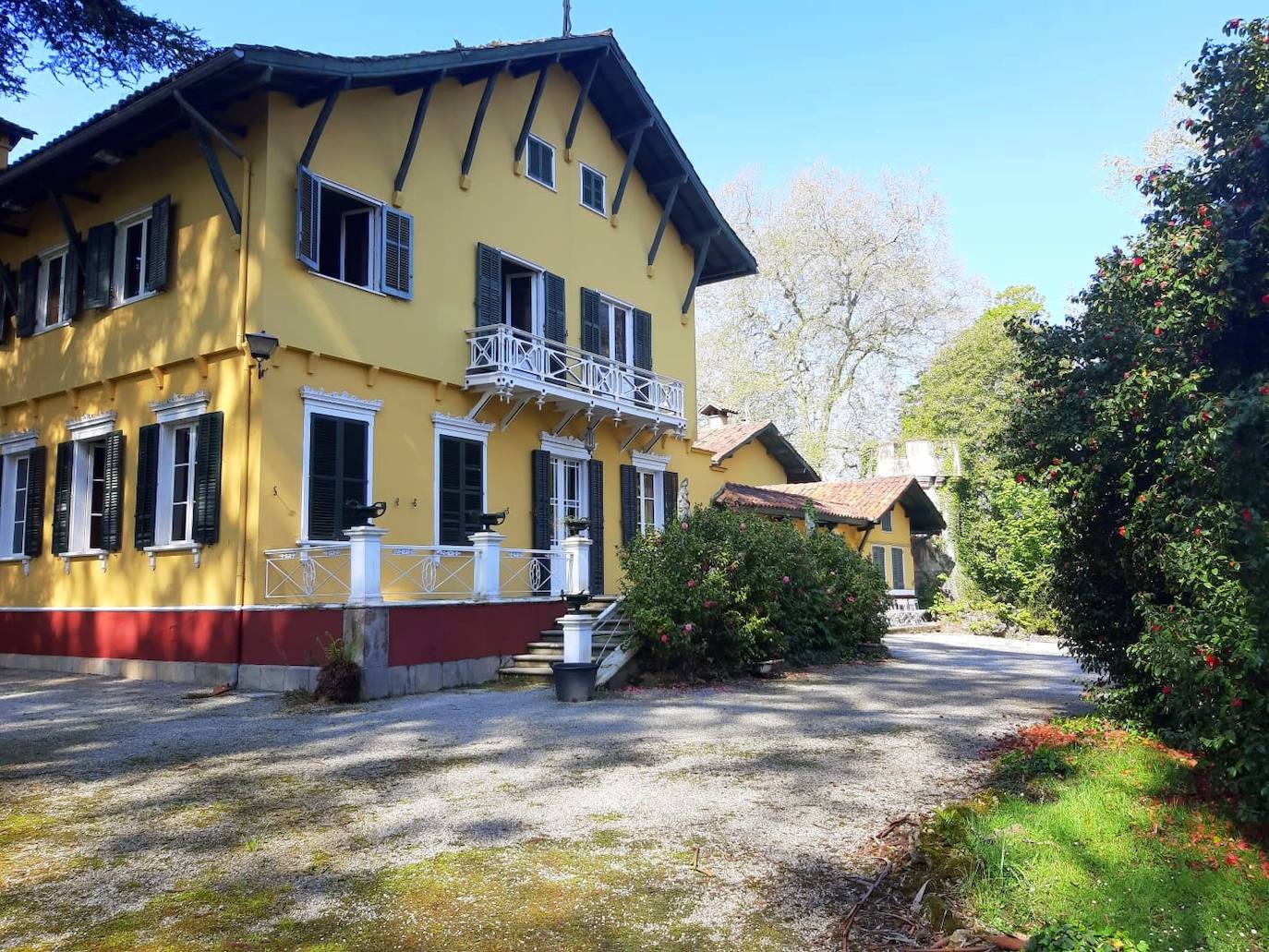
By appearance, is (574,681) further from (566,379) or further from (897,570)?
(897,570)

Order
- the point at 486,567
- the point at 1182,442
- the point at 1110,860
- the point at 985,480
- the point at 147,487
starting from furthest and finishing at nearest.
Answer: the point at 985,480
the point at 147,487
the point at 486,567
the point at 1182,442
the point at 1110,860

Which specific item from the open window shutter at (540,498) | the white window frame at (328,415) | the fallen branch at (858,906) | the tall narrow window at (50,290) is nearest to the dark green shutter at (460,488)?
the open window shutter at (540,498)

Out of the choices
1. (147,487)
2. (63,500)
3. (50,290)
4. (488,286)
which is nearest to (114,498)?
(147,487)

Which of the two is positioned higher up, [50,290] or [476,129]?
[476,129]

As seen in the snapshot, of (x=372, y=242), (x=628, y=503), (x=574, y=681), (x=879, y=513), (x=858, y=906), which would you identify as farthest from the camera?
(x=879, y=513)

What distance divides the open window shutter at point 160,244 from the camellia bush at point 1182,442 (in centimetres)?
1109

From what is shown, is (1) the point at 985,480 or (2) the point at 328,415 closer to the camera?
(2) the point at 328,415

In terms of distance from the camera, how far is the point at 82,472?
1463 centimetres

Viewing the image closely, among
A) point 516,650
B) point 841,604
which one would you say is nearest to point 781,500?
point 841,604

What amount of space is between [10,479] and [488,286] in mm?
8619

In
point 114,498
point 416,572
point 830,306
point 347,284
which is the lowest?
point 416,572

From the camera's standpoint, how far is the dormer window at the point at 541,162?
16.5 metres

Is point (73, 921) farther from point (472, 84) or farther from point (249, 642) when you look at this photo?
point (472, 84)

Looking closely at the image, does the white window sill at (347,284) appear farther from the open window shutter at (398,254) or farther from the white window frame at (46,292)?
the white window frame at (46,292)
